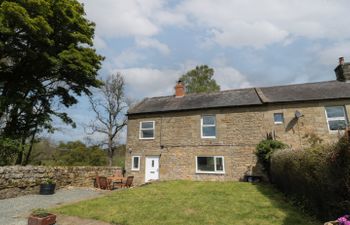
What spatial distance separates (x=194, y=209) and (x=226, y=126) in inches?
399

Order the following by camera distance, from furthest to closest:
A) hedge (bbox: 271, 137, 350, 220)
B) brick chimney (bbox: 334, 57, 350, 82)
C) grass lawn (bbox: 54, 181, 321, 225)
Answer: brick chimney (bbox: 334, 57, 350, 82) → grass lawn (bbox: 54, 181, 321, 225) → hedge (bbox: 271, 137, 350, 220)

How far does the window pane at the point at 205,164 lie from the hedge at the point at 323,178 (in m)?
8.97

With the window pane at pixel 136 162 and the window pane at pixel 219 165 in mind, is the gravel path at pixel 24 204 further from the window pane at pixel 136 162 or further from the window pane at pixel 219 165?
the window pane at pixel 219 165

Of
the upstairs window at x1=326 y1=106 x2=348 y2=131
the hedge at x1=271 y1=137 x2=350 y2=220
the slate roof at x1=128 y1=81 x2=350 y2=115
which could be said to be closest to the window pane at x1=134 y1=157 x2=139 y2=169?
the slate roof at x1=128 y1=81 x2=350 y2=115

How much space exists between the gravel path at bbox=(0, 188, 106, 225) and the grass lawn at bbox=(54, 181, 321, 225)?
1377 millimetres

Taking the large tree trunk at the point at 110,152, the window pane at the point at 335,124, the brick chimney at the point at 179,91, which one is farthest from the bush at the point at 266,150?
the large tree trunk at the point at 110,152

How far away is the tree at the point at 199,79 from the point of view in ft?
140

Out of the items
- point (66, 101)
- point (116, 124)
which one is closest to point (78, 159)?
point (116, 124)

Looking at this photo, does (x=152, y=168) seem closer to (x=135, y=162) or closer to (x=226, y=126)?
(x=135, y=162)

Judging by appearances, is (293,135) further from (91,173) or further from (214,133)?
(91,173)

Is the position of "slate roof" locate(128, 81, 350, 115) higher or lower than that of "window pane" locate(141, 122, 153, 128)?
higher

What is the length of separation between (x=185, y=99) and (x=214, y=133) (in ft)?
15.7

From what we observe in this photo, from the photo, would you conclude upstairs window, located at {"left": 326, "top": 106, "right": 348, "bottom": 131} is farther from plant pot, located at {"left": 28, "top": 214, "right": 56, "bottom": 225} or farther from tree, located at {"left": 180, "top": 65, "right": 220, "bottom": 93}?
tree, located at {"left": 180, "top": 65, "right": 220, "bottom": 93}

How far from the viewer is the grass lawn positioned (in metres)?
7.55
